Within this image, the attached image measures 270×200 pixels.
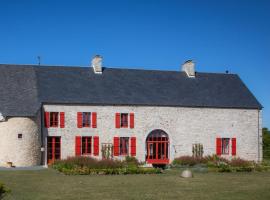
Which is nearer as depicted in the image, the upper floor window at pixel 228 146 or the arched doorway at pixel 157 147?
the arched doorway at pixel 157 147

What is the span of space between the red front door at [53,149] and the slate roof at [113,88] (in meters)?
2.33

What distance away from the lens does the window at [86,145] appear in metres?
30.5

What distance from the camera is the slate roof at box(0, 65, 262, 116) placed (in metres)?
30.1

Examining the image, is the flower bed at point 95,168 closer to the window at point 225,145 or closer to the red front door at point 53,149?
the red front door at point 53,149

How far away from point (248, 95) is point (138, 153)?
9.92 metres

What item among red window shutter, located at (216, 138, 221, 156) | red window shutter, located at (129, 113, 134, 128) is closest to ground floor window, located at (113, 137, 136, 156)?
red window shutter, located at (129, 113, 134, 128)

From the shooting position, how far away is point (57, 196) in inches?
571

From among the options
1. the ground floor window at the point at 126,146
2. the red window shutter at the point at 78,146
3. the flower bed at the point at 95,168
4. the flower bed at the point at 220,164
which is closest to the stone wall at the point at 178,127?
the red window shutter at the point at 78,146

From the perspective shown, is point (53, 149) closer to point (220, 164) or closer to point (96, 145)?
point (96, 145)

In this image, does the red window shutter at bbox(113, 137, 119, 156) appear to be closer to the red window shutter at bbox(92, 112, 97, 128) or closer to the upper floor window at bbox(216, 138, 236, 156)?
the red window shutter at bbox(92, 112, 97, 128)

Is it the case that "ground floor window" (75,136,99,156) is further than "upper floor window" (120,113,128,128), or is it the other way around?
"upper floor window" (120,113,128,128)

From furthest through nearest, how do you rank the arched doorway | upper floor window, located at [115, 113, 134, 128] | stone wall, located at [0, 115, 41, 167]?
the arched doorway < upper floor window, located at [115, 113, 134, 128] < stone wall, located at [0, 115, 41, 167]

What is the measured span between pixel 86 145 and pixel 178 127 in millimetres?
6579

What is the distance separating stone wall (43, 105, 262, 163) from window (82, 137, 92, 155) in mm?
339
